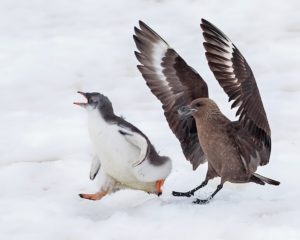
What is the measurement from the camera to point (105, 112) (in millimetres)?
4961

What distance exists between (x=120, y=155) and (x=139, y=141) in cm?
14

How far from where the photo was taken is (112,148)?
15.9 ft

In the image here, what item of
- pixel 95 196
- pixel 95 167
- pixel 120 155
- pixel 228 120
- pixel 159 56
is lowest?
pixel 95 196

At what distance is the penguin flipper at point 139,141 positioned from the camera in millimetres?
4820

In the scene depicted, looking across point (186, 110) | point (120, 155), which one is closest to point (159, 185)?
point (120, 155)

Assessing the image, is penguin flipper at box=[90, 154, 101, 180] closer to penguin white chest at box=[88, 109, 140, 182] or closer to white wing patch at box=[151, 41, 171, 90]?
penguin white chest at box=[88, 109, 140, 182]

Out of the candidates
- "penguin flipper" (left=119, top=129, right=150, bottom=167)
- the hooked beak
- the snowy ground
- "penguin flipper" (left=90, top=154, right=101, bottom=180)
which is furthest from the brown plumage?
"penguin flipper" (left=90, top=154, right=101, bottom=180)

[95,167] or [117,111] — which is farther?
[117,111]

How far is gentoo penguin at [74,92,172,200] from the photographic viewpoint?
4.87m

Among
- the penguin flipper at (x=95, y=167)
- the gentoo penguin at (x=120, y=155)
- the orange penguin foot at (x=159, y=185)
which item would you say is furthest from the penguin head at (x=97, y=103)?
the orange penguin foot at (x=159, y=185)

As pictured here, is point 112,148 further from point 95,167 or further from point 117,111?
point 117,111

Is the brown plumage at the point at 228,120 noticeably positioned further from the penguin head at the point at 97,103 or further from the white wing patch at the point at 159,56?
the penguin head at the point at 97,103

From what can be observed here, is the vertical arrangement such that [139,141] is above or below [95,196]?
above

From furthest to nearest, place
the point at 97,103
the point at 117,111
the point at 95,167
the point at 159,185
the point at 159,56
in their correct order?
the point at 117,111, the point at 159,56, the point at 95,167, the point at 159,185, the point at 97,103
